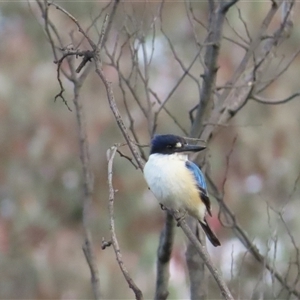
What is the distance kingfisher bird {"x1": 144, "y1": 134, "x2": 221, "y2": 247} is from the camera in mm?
2998

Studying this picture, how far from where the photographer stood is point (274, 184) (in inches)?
259

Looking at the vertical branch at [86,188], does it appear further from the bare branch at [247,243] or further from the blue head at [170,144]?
the bare branch at [247,243]

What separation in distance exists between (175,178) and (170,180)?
0.10 ft

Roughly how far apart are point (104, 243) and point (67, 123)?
465 centimetres

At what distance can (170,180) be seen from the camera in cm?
304

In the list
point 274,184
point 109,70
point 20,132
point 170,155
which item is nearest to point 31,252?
point 20,132

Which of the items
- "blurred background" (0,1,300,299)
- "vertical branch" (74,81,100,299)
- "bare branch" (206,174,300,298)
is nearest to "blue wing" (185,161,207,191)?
"bare branch" (206,174,300,298)

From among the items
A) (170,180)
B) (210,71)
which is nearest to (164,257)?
(170,180)

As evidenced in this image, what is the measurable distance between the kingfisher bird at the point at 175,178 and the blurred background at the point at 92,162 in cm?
300

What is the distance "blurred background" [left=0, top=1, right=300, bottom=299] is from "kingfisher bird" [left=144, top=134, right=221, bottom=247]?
3.00 metres

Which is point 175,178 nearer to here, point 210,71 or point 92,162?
point 210,71

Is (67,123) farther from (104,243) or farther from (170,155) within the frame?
(104,243)

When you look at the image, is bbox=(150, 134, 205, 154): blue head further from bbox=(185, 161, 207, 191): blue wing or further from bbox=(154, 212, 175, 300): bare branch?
bbox=(154, 212, 175, 300): bare branch

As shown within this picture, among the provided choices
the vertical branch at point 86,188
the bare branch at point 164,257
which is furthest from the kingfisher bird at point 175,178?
the vertical branch at point 86,188
